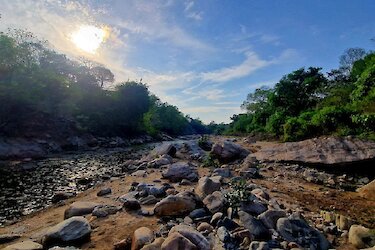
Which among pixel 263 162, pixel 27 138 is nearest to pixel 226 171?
pixel 263 162

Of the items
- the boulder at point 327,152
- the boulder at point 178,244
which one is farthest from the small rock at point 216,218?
the boulder at point 327,152

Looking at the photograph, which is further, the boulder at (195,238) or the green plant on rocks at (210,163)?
the green plant on rocks at (210,163)

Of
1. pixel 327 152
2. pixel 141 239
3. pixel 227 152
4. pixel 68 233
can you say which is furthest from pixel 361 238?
pixel 227 152

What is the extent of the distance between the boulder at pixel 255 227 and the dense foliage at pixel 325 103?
1151 centimetres

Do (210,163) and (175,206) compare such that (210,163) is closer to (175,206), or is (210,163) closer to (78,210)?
(175,206)

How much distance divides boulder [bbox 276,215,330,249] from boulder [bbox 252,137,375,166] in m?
8.20

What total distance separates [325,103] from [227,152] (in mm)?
22174

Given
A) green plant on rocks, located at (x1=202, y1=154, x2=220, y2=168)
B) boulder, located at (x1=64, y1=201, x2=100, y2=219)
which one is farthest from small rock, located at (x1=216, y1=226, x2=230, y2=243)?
green plant on rocks, located at (x1=202, y1=154, x2=220, y2=168)

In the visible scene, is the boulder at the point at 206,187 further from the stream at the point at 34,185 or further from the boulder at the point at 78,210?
the stream at the point at 34,185

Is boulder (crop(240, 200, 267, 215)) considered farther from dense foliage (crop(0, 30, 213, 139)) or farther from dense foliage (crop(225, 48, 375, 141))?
dense foliage (crop(0, 30, 213, 139))

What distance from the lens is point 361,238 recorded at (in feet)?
15.7

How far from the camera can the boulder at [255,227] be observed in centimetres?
491

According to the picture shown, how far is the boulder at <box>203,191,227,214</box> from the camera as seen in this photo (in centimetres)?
594

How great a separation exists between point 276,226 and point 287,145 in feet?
35.9
